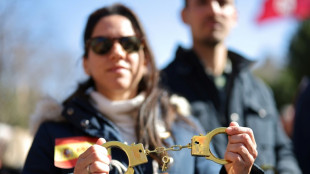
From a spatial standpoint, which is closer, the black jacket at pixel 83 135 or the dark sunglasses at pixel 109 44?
the black jacket at pixel 83 135

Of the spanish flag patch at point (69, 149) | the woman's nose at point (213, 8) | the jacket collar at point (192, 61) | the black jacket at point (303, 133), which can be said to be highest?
the woman's nose at point (213, 8)

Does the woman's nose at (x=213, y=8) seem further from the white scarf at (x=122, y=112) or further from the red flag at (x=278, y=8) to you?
the red flag at (x=278, y=8)

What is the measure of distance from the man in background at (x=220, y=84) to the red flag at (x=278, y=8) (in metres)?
9.43

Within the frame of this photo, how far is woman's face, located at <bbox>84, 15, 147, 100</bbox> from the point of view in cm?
→ 218

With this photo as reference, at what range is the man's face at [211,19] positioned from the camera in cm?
300

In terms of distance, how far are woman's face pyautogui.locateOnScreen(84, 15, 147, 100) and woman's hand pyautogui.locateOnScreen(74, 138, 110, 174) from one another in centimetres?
76

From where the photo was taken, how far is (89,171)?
1.45m

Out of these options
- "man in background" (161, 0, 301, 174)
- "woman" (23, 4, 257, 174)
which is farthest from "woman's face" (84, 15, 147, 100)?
"man in background" (161, 0, 301, 174)

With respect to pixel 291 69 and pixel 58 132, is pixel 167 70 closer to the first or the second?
pixel 58 132

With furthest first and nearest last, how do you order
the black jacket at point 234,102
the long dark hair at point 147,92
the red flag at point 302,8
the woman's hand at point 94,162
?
the red flag at point 302,8, the black jacket at point 234,102, the long dark hair at point 147,92, the woman's hand at point 94,162

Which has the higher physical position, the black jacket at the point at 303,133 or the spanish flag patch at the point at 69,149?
the spanish flag patch at the point at 69,149

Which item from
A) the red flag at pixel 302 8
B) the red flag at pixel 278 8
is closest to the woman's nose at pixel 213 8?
the red flag at pixel 302 8

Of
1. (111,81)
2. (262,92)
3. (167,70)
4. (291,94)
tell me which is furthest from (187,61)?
(291,94)

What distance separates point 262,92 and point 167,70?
879mm
